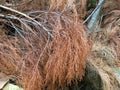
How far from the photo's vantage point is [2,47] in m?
2.67

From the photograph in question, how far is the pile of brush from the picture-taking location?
8.48 ft

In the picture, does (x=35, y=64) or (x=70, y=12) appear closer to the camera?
(x=35, y=64)

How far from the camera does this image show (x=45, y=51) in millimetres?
2645

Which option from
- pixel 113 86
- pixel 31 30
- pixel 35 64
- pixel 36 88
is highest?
pixel 31 30

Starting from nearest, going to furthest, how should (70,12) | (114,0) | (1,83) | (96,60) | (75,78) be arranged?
(1,83) → (75,78) → (70,12) → (96,60) → (114,0)

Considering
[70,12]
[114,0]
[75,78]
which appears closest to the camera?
[75,78]

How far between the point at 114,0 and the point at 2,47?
186 cm

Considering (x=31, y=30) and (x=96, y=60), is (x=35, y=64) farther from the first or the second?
(x=96, y=60)

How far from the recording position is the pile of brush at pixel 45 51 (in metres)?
2.59

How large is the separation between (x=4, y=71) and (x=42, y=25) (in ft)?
1.63

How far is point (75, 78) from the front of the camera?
2.73 m

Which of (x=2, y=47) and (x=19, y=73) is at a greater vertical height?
(x=2, y=47)

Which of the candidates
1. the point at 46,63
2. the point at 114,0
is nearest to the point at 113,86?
the point at 46,63

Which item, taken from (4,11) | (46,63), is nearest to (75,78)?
(46,63)
